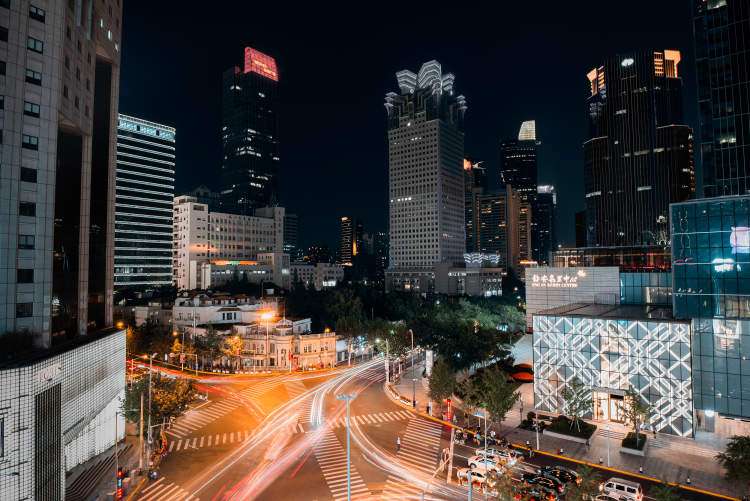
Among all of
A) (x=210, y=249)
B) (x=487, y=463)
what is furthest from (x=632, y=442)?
(x=210, y=249)

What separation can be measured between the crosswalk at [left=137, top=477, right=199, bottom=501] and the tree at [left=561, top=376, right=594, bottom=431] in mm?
37037

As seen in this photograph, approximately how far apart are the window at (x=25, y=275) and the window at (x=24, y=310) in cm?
190

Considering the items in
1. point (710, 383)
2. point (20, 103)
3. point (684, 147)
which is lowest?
point (710, 383)

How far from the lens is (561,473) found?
3503 centimetres

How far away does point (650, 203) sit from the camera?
536 ft

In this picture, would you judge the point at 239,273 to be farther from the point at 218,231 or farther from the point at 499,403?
the point at 499,403

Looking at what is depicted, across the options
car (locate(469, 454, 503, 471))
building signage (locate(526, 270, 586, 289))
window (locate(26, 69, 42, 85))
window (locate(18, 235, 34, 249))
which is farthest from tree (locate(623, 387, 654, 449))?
window (locate(26, 69, 42, 85))

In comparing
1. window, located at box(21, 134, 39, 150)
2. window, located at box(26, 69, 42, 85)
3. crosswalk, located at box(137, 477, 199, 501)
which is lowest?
crosswalk, located at box(137, 477, 199, 501)

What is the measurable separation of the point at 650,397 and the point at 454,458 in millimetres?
24336

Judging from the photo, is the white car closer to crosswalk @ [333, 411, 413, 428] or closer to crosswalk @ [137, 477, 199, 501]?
crosswalk @ [333, 411, 413, 428]

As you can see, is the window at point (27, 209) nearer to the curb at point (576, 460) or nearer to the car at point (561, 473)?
the curb at point (576, 460)

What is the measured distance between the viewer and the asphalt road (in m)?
34.3

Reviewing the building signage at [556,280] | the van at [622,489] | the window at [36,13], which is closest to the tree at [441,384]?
the van at [622,489]

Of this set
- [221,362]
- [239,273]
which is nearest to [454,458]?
[221,362]
